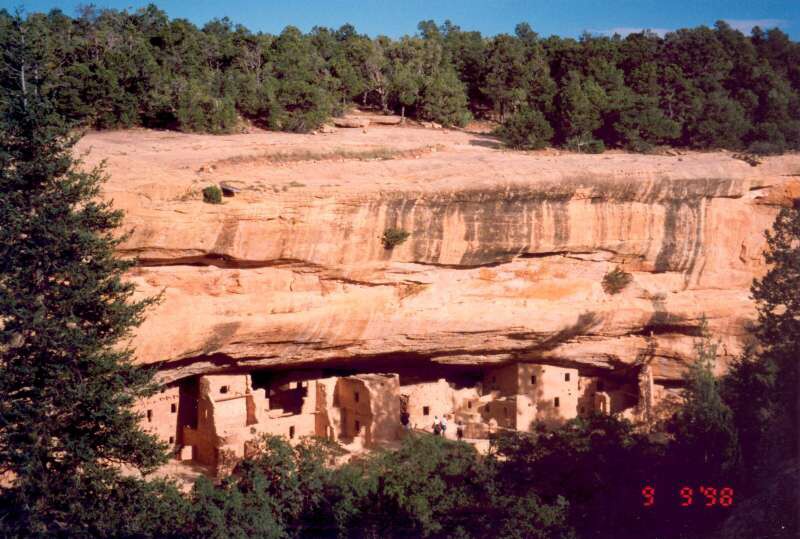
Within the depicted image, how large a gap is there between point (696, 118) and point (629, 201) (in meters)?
8.37

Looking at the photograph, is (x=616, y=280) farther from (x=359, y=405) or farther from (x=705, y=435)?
(x=359, y=405)

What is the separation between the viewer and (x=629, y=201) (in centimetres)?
1708

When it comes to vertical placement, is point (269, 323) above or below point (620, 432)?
above

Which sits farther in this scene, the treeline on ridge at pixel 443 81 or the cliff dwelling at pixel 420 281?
the treeline on ridge at pixel 443 81

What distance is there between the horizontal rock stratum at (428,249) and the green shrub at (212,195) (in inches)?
6.5

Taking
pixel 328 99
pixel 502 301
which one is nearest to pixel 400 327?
pixel 502 301

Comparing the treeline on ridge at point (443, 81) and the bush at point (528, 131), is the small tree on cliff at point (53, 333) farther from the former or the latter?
the bush at point (528, 131)

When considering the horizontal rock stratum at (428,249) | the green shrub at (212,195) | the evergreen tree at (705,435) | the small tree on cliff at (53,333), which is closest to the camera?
the small tree on cliff at (53,333)

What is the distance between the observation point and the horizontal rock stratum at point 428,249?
45.8 ft

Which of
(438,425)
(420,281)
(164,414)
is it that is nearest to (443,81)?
(420,281)

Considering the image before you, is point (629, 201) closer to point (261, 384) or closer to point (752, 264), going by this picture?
point (752, 264)

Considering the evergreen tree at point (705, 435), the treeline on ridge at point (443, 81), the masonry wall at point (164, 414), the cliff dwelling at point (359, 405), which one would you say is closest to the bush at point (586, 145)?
the treeline on ridge at point (443, 81)
